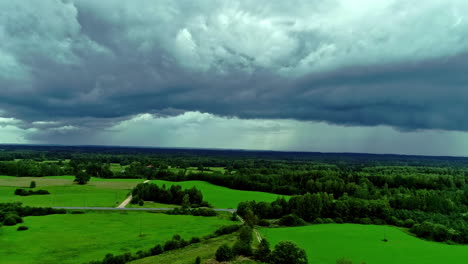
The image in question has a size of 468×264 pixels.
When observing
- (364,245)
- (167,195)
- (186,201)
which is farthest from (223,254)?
(167,195)

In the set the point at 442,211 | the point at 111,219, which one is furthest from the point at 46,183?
the point at 442,211

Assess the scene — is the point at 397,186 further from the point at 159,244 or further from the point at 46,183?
the point at 46,183

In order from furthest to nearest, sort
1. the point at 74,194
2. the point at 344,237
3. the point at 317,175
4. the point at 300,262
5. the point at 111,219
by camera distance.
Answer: the point at 317,175 < the point at 74,194 < the point at 111,219 < the point at 344,237 < the point at 300,262

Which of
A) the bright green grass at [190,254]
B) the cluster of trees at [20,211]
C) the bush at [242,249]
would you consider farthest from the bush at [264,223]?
the cluster of trees at [20,211]

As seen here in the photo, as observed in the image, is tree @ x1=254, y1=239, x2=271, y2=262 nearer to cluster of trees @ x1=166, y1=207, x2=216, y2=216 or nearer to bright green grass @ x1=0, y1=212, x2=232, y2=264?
bright green grass @ x1=0, y1=212, x2=232, y2=264

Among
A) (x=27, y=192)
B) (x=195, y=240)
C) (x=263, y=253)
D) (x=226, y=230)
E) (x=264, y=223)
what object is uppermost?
(x=27, y=192)

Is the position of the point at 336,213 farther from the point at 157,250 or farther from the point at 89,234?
the point at 89,234
